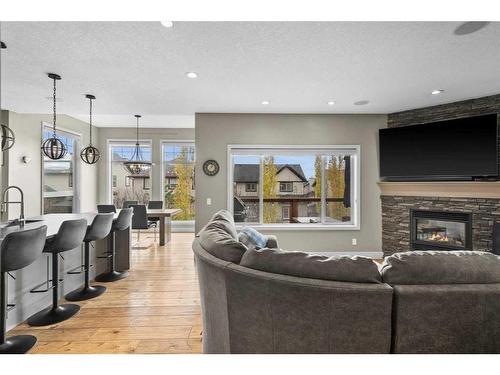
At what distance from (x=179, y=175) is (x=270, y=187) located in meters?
3.32

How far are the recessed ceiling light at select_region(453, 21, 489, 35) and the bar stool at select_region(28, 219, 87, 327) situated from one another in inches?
150

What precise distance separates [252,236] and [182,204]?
5.06 meters

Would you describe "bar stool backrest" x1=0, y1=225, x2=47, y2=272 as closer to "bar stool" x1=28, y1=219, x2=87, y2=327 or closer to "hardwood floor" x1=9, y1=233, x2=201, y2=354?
"bar stool" x1=28, y1=219, x2=87, y2=327

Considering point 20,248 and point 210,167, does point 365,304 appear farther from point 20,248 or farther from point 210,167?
point 210,167

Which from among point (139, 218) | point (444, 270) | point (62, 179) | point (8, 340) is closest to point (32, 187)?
point (62, 179)

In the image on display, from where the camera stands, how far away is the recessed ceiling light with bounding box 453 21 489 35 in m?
2.06

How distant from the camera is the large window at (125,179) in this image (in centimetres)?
726

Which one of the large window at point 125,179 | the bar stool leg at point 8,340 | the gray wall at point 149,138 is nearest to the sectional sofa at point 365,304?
the bar stool leg at point 8,340

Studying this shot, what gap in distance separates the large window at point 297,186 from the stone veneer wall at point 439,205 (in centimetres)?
61

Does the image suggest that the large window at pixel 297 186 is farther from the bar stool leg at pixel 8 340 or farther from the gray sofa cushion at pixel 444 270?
the gray sofa cushion at pixel 444 270

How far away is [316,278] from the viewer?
130 centimetres
